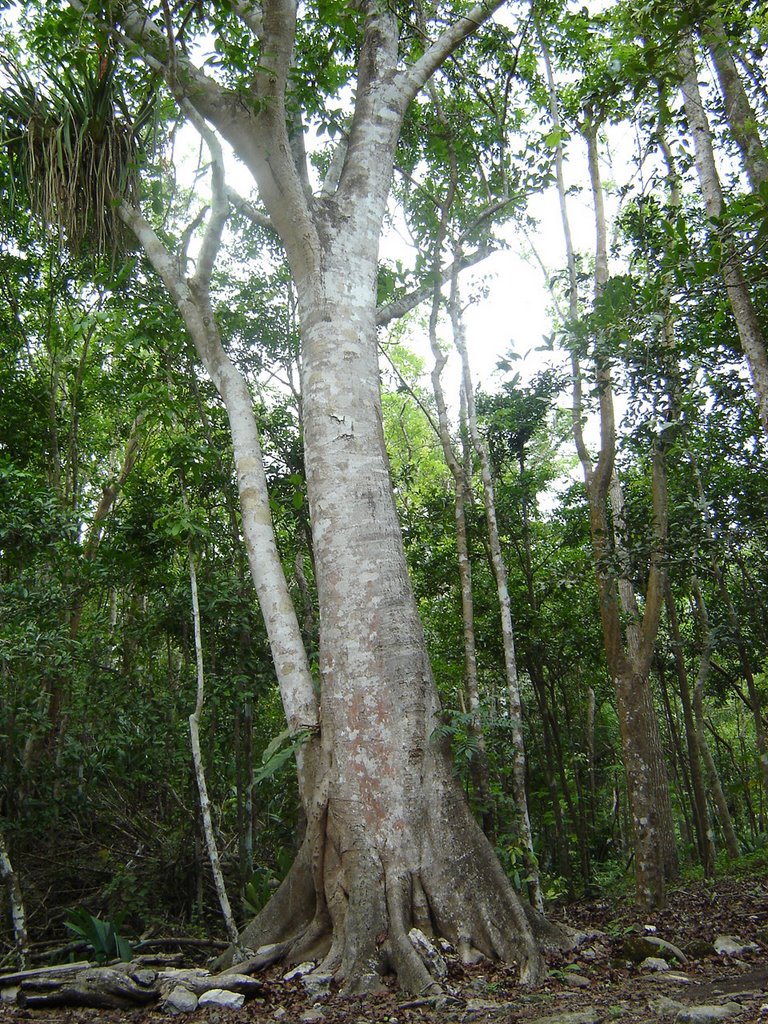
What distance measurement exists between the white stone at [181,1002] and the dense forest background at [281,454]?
1165 millimetres

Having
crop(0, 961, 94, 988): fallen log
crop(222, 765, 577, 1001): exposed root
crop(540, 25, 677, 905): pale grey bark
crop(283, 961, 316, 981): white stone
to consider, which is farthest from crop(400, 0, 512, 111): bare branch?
crop(0, 961, 94, 988): fallen log

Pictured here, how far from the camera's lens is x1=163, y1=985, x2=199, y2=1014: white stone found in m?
3.11

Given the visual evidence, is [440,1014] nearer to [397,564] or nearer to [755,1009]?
[755,1009]

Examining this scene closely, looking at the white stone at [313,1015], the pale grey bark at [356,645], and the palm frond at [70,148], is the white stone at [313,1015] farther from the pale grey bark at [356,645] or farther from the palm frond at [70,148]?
the palm frond at [70,148]

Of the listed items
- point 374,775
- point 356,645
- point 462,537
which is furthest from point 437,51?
point 374,775

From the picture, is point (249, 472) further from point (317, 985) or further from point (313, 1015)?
point (313, 1015)

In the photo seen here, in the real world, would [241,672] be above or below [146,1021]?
above

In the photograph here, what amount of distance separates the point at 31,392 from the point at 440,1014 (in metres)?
7.80

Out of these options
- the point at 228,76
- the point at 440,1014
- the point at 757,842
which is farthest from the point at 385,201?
the point at 757,842

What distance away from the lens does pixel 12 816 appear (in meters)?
6.66

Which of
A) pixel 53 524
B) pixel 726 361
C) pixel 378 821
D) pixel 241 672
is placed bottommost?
pixel 378 821

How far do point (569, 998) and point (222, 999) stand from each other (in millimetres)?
1461

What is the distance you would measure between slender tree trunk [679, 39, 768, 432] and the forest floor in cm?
335

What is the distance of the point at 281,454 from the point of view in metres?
8.02
